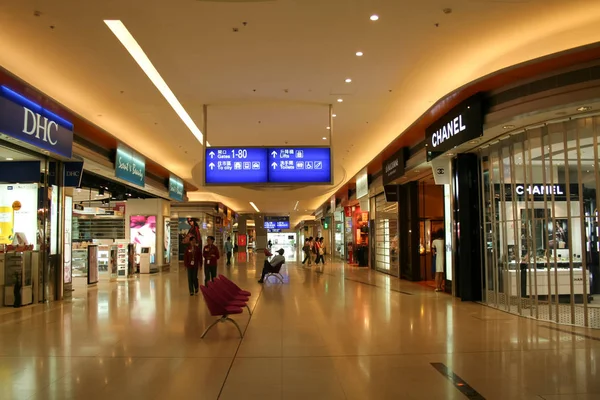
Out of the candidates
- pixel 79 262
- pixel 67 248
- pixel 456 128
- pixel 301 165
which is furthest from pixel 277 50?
pixel 79 262

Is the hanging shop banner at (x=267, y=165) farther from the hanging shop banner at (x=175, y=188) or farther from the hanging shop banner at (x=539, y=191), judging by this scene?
the hanging shop banner at (x=175, y=188)

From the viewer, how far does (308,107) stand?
33.9 ft

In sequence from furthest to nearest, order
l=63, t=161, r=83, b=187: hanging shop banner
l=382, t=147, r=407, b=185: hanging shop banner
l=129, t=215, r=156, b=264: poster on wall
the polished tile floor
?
l=129, t=215, r=156, b=264: poster on wall
l=382, t=147, r=407, b=185: hanging shop banner
l=63, t=161, r=83, b=187: hanging shop banner
the polished tile floor

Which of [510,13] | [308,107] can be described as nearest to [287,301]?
[308,107]

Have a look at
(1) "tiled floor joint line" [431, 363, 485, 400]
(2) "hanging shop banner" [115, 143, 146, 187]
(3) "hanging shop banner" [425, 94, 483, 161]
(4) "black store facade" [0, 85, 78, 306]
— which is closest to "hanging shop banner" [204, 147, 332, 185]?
(3) "hanging shop banner" [425, 94, 483, 161]

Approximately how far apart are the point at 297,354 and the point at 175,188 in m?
13.9

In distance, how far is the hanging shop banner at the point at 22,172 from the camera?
10570 millimetres

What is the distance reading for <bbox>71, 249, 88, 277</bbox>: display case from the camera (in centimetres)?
1465

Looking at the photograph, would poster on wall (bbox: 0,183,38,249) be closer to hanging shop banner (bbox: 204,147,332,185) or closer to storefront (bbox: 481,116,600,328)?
hanging shop banner (bbox: 204,147,332,185)

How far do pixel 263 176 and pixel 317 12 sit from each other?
4.46m

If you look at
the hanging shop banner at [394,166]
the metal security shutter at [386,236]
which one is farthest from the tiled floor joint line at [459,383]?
the metal security shutter at [386,236]

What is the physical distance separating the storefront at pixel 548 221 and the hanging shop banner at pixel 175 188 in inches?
484

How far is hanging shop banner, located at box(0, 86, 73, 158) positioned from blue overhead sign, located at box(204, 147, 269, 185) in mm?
2765

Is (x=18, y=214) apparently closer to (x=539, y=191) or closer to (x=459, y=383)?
(x=459, y=383)
